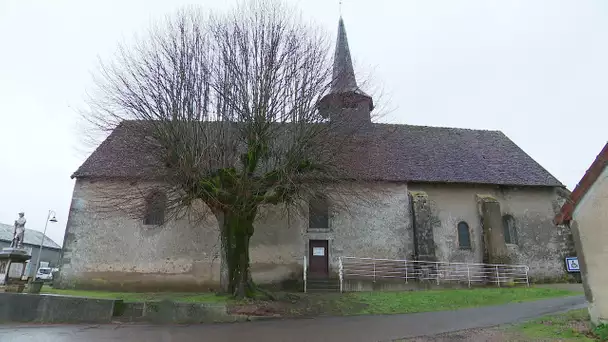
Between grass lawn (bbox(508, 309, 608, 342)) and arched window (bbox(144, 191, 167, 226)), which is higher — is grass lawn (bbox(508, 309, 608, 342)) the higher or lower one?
the lower one

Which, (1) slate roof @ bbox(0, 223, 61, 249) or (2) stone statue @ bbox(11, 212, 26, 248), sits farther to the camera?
(1) slate roof @ bbox(0, 223, 61, 249)

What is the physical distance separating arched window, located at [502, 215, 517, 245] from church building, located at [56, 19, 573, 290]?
5cm

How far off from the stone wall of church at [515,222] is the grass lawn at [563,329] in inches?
375

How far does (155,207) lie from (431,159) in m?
14.4

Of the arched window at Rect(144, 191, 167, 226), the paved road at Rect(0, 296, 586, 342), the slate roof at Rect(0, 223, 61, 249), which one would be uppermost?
the slate roof at Rect(0, 223, 61, 249)

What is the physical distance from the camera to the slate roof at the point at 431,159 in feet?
58.2

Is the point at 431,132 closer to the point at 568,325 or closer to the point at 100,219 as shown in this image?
the point at 568,325

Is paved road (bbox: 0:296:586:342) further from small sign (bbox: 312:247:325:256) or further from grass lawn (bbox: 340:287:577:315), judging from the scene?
small sign (bbox: 312:247:325:256)

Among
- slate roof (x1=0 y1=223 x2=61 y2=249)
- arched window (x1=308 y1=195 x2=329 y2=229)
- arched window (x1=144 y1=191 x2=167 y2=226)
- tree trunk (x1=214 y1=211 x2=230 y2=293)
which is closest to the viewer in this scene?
tree trunk (x1=214 y1=211 x2=230 y2=293)

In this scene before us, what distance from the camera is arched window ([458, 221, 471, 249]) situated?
19.1 meters

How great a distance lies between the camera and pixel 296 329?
28.9 feet

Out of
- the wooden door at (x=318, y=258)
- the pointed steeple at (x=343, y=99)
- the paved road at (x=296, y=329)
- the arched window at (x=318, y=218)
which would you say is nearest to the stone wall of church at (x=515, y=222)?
the arched window at (x=318, y=218)

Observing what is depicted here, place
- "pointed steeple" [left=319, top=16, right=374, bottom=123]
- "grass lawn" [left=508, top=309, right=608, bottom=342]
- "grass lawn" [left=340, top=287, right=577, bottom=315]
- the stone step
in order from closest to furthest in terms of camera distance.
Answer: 1. "grass lawn" [left=508, top=309, right=608, bottom=342]
2. "grass lawn" [left=340, top=287, right=577, bottom=315]
3. "pointed steeple" [left=319, top=16, right=374, bottom=123]
4. the stone step

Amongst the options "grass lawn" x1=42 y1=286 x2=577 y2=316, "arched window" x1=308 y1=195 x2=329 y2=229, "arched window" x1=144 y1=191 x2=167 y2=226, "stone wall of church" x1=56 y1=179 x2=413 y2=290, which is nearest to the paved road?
"grass lawn" x1=42 y1=286 x2=577 y2=316
